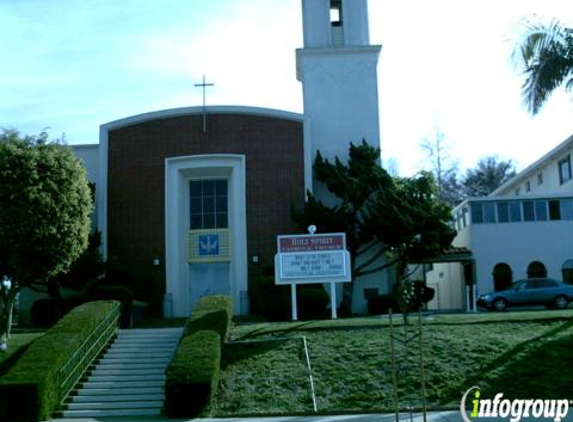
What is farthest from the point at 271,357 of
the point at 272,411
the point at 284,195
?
the point at 284,195

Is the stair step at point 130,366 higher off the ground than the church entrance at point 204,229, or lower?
lower

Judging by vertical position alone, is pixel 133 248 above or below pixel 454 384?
above

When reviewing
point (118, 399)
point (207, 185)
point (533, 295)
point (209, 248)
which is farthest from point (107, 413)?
point (533, 295)

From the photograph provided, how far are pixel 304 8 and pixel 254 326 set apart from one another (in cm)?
1777

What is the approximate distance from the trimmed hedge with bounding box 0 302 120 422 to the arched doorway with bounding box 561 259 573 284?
938 inches

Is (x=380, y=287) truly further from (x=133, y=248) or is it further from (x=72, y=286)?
(x=72, y=286)

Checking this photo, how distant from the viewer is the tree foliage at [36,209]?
73.0ft

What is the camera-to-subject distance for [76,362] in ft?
63.9

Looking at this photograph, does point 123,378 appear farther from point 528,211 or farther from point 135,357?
point 528,211

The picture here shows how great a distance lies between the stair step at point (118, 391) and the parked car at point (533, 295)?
677 inches

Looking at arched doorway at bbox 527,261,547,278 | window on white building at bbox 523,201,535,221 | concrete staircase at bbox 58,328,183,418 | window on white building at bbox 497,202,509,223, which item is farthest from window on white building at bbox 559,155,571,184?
concrete staircase at bbox 58,328,183,418

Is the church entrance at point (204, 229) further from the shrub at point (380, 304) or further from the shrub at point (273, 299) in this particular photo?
the shrub at point (380, 304)

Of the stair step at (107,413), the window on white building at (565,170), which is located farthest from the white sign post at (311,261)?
the window on white building at (565,170)

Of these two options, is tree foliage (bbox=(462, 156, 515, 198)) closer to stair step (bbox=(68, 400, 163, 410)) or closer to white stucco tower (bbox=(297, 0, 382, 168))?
white stucco tower (bbox=(297, 0, 382, 168))
